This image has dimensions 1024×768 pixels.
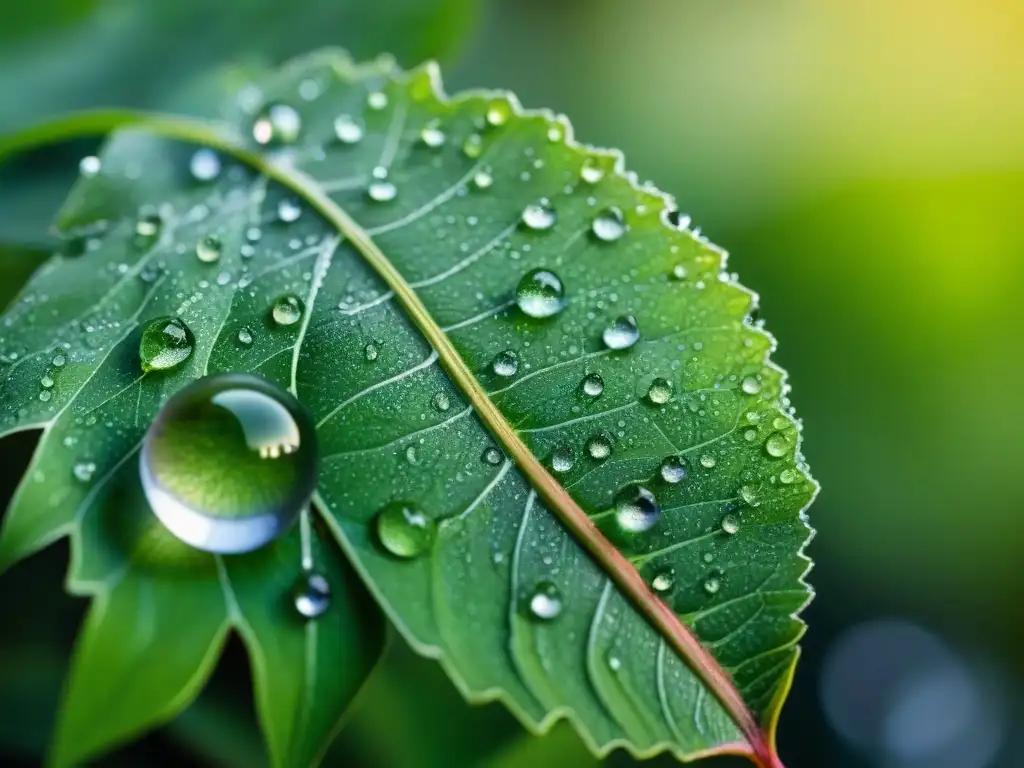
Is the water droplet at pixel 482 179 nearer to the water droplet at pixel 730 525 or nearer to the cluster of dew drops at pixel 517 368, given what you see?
the cluster of dew drops at pixel 517 368

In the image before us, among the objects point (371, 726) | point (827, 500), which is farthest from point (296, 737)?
point (827, 500)

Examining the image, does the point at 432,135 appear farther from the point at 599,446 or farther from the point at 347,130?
the point at 599,446

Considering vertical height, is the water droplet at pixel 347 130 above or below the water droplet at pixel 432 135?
above

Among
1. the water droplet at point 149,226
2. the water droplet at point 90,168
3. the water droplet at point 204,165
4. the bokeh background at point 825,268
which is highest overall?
the water droplet at point 90,168

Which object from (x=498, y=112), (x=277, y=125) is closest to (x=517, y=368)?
(x=498, y=112)

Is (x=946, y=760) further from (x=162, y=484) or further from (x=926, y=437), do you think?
(x=162, y=484)

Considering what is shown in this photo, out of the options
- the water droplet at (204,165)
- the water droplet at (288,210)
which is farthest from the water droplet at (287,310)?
the water droplet at (204,165)

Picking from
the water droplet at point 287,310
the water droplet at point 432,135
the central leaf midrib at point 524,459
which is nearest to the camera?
the central leaf midrib at point 524,459
